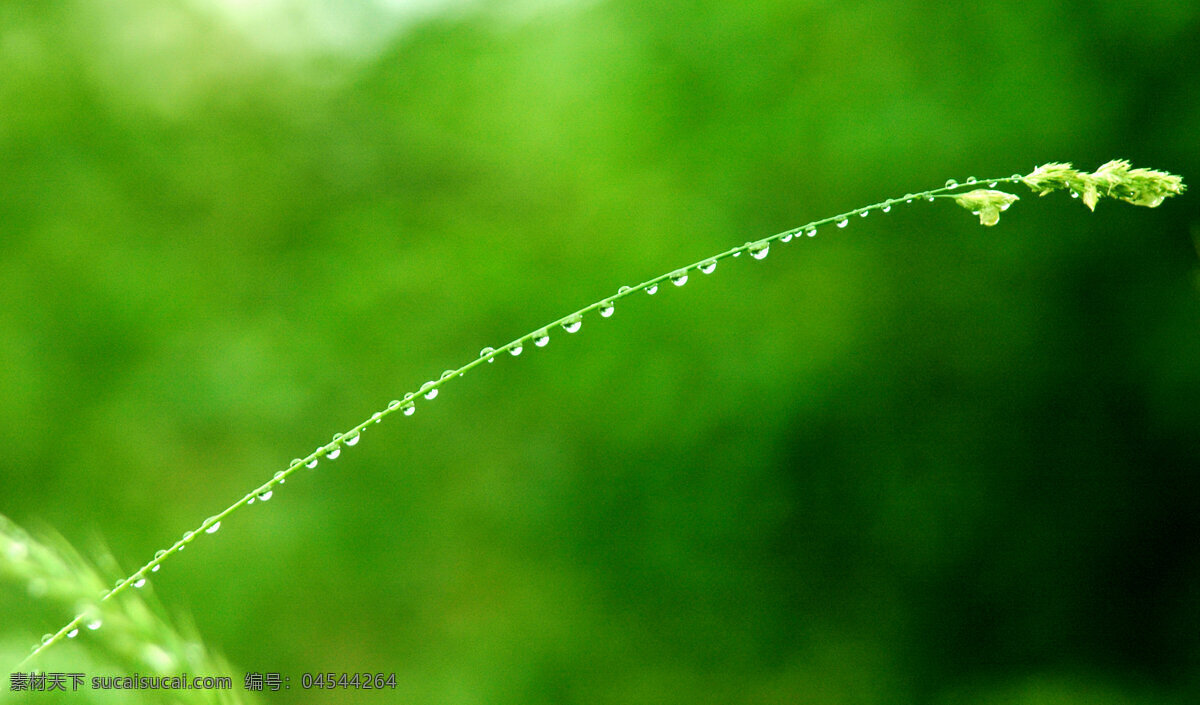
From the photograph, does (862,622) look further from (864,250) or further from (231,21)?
(231,21)

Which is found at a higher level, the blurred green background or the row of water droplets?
the blurred green background

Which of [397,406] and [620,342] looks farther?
[620,342]

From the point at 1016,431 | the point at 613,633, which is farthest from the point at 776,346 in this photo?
the point at 613,633

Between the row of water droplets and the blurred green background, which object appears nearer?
the row of water droplets

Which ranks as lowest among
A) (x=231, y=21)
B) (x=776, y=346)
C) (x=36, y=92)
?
(x=776, y=346)

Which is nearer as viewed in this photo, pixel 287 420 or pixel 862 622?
pixel 862 622

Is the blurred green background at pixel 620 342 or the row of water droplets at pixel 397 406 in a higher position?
the blurred green background at pixel 620 342

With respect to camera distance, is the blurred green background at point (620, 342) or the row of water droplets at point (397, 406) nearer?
the row of water droplets at point (397, 406)

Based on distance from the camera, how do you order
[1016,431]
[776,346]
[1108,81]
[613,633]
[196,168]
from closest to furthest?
[1108,81], [1016,431], [776,346], [613,633], [196,168]
